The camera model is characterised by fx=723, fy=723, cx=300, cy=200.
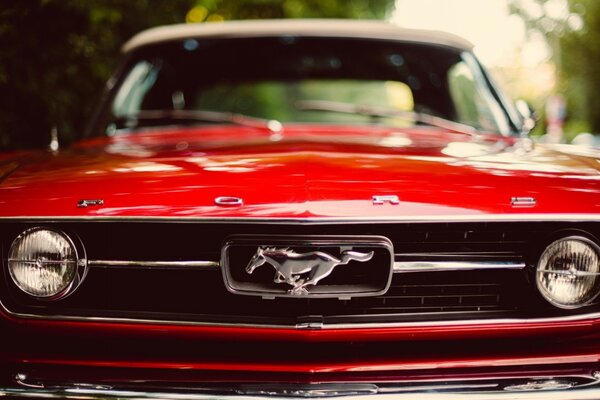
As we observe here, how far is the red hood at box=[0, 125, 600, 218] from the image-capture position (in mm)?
1719

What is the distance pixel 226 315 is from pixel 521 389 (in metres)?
0.73

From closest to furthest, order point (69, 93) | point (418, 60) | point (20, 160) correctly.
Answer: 1. point (20, 160)
2. point (418, 60)
3. point (69, 93)

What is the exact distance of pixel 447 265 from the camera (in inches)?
70.7

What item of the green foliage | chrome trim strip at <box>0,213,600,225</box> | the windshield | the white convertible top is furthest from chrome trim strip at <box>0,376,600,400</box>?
the green foliage

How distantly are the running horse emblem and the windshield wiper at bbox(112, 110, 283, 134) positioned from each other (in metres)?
1.42

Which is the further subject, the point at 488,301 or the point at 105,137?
the point at 105,137

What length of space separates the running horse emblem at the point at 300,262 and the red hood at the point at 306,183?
3.8 inches

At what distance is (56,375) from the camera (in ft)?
5.78

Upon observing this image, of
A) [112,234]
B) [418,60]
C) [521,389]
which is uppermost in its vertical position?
[418,60]

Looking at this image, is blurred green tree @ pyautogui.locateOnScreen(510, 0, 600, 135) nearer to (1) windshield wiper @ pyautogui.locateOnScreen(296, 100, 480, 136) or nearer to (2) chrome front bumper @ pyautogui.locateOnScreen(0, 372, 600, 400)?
(1) windshield wiper @ pyautogui.locateOnScreen(296, 100, 480, 136)

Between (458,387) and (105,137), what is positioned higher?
(105,137)

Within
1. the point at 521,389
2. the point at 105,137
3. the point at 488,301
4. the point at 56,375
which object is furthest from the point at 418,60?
the point at 56,375

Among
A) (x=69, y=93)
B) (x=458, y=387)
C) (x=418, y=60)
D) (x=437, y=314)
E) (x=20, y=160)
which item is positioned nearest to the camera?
(x=458, y=387)

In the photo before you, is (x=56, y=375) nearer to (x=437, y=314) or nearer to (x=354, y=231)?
(x=354, y=231)
